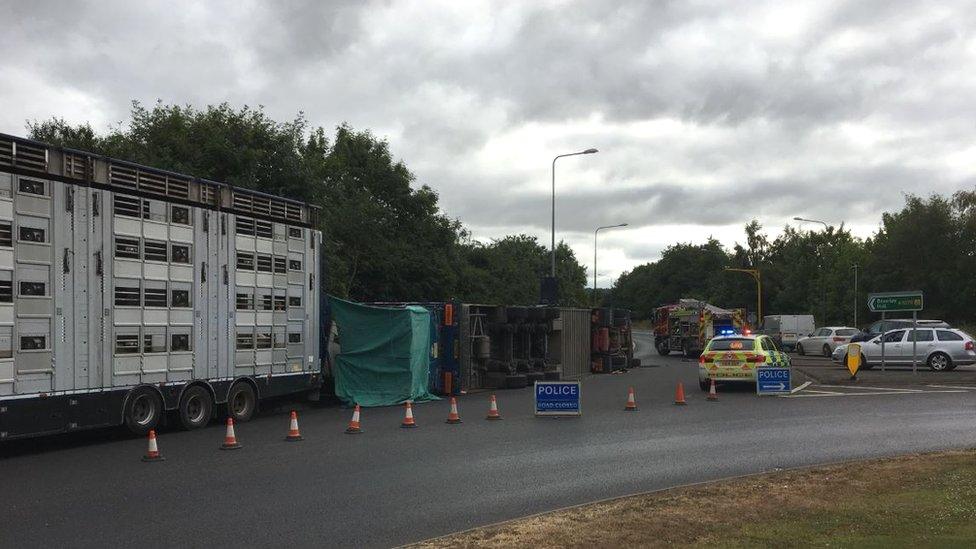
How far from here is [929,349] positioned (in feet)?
96.3

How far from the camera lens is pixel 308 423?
1669cm

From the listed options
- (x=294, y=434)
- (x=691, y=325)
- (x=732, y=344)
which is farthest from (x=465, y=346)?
(x=691, y=325)

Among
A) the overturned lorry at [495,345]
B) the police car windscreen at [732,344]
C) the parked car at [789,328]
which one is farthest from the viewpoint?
the parked car at [789,328]

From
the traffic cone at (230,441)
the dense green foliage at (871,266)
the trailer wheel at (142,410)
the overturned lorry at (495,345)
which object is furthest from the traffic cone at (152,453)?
the dense green foliage at (871,266)

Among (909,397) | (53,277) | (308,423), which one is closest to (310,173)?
(308,423)

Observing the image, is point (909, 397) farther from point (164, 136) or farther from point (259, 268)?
point (164, 136)

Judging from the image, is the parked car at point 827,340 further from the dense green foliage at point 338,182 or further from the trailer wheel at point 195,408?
the trailer wheel at point 195,408

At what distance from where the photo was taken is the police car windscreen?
22.5 meters

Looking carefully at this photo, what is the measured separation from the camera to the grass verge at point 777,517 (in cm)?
706

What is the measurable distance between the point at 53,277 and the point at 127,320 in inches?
59.0

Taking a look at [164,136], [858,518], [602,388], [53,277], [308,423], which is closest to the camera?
[858,518]

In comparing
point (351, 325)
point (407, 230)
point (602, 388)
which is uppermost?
point (407, 230)

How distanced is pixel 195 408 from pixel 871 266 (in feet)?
207

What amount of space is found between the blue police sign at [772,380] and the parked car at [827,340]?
79.8 ft
